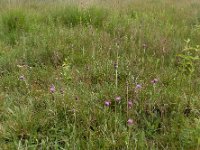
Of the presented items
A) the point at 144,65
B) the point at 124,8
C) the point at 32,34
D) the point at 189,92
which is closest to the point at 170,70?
the point at 144,65

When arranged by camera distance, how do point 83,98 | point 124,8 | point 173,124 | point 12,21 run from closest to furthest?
point 173,124
point 83,98
point 12,21
point 124,8

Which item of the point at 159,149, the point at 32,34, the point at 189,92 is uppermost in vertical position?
the point at 32,34

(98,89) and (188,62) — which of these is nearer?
(98,89)

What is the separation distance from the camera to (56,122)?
2.02 meters

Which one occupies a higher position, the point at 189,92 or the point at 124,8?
the point at 124,8

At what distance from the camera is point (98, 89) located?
2590mm

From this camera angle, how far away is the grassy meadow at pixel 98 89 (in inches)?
75.6

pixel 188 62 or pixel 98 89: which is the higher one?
pixel 188 62

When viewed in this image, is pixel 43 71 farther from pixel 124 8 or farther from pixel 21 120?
pixel 124 8

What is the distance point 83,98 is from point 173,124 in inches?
30.9

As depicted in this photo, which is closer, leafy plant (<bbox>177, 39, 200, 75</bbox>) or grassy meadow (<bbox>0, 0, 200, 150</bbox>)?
grassy meadow (<bbox>0, 0, 200, 150</bbox>)

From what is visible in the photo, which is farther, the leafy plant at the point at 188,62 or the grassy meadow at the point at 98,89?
the leafy plant at the point at 188,62

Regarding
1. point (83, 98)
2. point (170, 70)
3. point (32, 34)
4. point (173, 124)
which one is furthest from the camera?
point (32, 34)

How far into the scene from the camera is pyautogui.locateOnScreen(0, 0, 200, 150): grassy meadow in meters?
1.92
